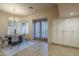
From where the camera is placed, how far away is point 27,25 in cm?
197

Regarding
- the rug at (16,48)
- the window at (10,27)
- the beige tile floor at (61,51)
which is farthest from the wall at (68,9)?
the window at (10,27)

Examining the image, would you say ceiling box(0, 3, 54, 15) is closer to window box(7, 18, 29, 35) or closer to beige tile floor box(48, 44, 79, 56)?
window box(7, 18, 29, 35)

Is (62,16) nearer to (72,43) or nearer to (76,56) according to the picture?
(72,43)

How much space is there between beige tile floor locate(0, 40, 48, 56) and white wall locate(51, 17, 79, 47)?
248 millimetres

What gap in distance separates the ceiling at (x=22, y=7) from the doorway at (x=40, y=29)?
276 millimetres

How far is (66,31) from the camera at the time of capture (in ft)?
6.17

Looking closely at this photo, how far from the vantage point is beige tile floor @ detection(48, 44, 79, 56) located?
1.73 meters

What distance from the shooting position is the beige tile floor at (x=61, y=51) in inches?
68.0

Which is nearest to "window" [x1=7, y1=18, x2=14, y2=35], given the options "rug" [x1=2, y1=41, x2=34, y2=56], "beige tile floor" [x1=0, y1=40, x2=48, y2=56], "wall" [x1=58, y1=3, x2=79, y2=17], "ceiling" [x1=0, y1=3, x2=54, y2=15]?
"ceiling" [x1=0, y1=3, x2=54, y2=15]

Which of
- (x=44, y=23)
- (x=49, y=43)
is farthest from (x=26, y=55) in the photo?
(x=44, y=23)

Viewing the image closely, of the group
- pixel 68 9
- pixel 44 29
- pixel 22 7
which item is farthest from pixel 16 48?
pixel 68 9

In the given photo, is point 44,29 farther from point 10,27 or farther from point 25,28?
point 10,27

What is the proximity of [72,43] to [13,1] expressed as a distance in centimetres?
151

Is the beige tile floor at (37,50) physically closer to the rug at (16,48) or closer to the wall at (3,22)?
the rug at (16,48)
